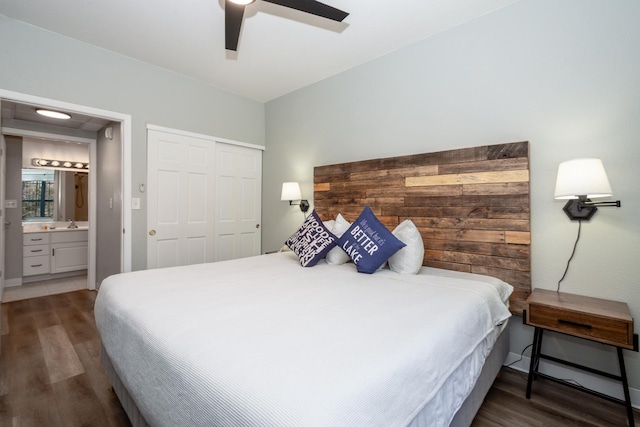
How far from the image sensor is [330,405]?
74 centimetres

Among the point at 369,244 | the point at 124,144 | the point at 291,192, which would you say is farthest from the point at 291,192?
the point at 124,144

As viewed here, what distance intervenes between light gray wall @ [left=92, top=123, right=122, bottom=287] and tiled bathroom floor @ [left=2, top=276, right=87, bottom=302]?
0.52m

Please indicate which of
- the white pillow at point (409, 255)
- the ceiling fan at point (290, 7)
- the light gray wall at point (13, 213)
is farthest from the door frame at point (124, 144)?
the white pillow at point (409, 255)

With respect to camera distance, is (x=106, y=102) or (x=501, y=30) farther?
(x=106, y=102)

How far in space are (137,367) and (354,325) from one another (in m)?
0.92

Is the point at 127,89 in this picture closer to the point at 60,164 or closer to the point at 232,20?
the point at 232,20

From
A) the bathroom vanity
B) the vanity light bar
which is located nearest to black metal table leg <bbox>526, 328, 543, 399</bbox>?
the bathroom vanity

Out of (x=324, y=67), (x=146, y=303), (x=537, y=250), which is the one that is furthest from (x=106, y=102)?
(x=537, y=250)

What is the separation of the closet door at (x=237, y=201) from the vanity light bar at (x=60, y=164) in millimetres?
3457

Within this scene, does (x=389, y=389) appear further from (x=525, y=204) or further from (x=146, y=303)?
(x=525, y=204)

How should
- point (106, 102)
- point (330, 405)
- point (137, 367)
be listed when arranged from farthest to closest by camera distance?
point (106, 102)
point (137, 367)
point (330, 405)

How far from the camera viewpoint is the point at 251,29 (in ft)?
8.27

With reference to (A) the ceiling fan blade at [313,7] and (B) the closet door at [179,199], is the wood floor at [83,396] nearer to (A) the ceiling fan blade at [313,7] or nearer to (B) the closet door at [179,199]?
(B) the closet door at [179,199]

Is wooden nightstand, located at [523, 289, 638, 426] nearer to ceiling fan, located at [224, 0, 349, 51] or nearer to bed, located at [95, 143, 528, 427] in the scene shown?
bed, located at [95, 143, 528, 427]
